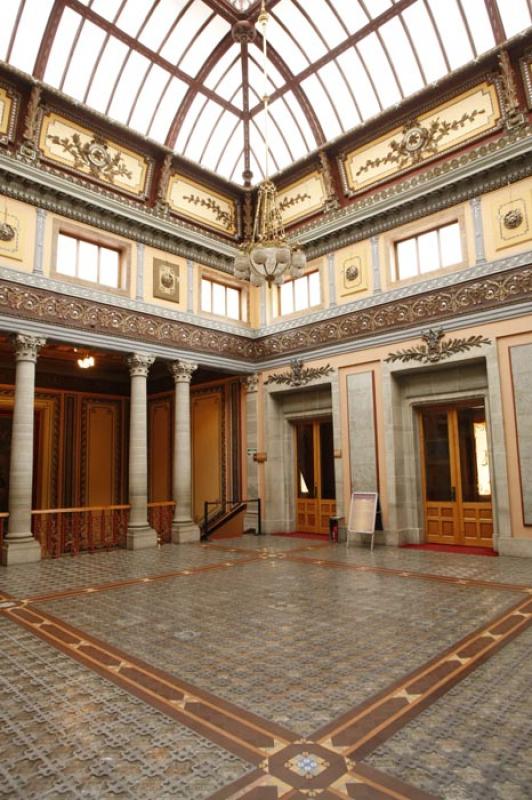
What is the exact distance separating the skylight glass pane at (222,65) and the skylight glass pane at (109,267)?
4.67m

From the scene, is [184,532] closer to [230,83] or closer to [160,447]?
[160,447]

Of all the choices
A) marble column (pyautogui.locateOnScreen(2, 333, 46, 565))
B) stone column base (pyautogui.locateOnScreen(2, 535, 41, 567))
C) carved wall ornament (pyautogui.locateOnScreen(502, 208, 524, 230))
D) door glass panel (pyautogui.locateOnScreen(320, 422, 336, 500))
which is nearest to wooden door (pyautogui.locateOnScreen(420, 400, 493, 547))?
door glass panel (pyautogui.locateOnScreen(320, 422, 336, 500))

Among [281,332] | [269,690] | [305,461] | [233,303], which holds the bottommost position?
[269,690]

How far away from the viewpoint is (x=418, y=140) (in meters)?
11.4

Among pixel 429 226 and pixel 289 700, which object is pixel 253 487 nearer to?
pixel 429 226

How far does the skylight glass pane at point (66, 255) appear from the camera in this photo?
1102cm

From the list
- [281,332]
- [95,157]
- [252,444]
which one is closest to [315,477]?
[252,444]

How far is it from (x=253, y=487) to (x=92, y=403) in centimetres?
610

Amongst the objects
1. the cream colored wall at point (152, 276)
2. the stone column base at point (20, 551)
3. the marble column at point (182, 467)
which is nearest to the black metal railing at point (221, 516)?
the marble column at point (182, 467)

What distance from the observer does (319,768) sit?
274cm

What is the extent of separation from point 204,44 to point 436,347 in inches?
335

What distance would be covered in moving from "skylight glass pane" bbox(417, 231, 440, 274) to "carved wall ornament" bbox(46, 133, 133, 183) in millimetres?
6991

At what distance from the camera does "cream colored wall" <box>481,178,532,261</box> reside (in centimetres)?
985

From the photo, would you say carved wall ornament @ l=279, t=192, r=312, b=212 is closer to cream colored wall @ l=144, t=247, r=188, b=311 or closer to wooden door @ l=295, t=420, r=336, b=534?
cream colored wall @ l=144, t=247, r=188, b=311
